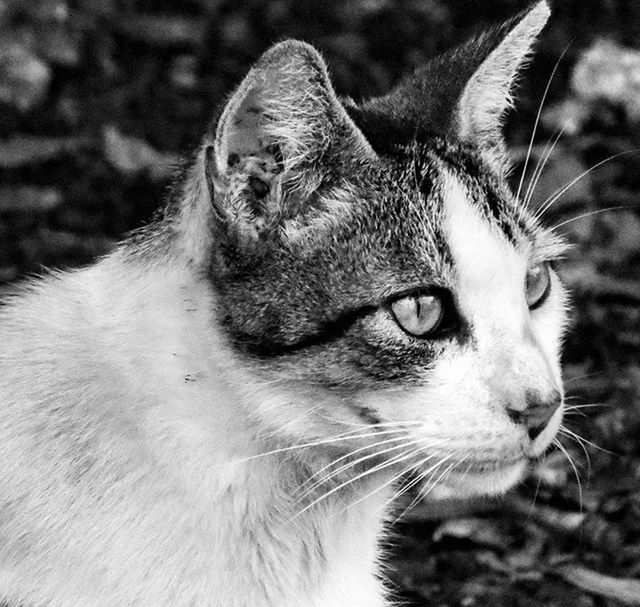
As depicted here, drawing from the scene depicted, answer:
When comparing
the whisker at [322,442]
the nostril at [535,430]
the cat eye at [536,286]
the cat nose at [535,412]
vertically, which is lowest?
the nostril at [535,430]

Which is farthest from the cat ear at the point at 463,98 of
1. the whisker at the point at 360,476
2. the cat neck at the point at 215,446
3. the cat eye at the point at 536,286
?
the whisker at the point at 360,476

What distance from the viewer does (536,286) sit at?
3.02m

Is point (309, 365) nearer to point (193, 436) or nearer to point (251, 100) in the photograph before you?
point (193, 436)

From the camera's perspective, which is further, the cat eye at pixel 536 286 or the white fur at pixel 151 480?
the cat eye at pixel 536 286

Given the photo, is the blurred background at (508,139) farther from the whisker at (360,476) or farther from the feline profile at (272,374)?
the feline profile at (272,374)

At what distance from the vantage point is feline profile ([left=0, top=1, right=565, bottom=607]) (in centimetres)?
259

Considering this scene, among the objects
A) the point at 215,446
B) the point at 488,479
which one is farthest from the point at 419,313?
the point at 215,446

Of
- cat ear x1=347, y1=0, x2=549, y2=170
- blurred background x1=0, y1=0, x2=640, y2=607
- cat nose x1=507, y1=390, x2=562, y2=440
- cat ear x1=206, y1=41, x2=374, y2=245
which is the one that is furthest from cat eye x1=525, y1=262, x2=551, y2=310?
blurred background x1=0, y1=0, x2=640, y2=607

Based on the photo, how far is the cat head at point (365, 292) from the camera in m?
2.55

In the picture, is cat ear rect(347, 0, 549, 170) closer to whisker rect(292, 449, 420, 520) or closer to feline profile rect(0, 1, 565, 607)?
feline profile rect(0, 1, 565, 607)

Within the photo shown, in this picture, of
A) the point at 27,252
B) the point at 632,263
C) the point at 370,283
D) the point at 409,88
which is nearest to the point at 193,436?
the point at 370,283

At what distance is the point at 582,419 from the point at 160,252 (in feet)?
6.92

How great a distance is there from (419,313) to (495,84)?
0.81m

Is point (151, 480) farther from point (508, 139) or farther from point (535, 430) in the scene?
point (508, 139)
